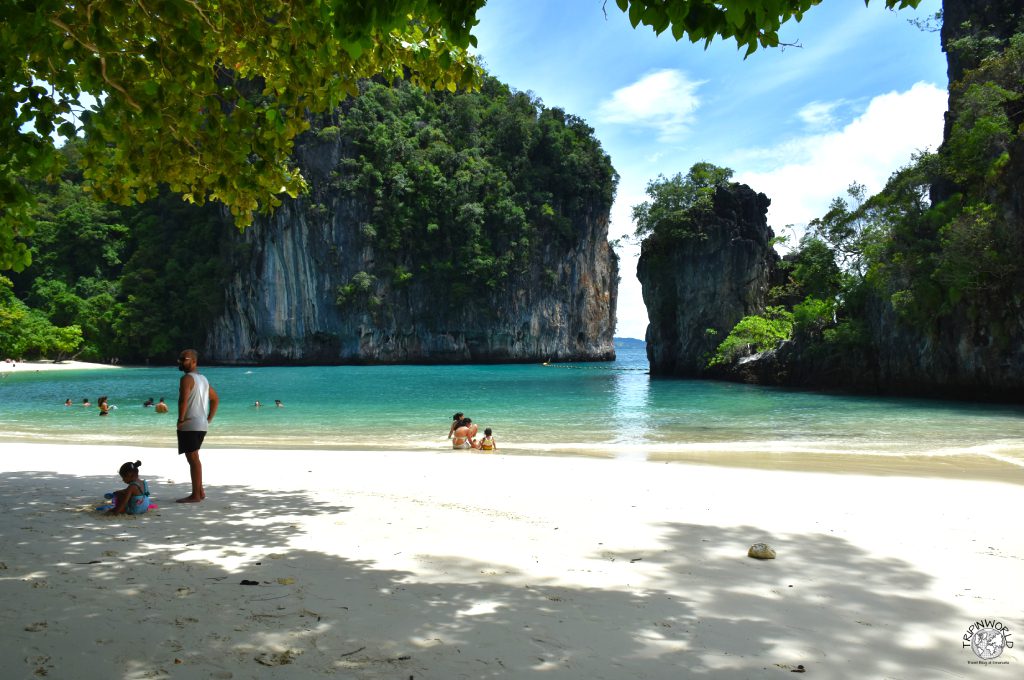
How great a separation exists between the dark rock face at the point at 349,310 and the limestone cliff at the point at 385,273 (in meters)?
0.10

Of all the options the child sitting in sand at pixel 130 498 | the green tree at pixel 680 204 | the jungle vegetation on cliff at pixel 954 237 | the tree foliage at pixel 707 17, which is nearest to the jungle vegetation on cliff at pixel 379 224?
the green tree at pixel 680 204

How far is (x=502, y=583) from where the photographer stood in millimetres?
3799

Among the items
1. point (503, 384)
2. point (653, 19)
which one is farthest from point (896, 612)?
point (503, 384)

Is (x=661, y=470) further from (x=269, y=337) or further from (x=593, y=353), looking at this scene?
(x=593, y=353)

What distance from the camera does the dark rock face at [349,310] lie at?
2320 inches

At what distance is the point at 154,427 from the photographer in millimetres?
17109

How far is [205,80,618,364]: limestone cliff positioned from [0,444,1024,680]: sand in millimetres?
54312

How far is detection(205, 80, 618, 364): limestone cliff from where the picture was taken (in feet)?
193

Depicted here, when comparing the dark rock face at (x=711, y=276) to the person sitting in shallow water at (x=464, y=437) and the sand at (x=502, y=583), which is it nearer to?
the person sitting in shallow water at (x=464, y=437)

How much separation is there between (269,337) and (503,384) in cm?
3342

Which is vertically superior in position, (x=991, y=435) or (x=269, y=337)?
(x=269, y=337)

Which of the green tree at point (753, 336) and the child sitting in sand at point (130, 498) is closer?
the child sitting in sand at point (130, 498)

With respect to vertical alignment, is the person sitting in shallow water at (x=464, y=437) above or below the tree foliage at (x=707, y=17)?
below

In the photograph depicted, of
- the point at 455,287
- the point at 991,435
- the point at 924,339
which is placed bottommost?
the point at 991,435
